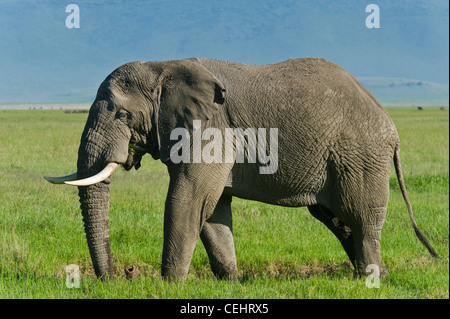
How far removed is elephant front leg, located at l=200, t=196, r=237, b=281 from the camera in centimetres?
686

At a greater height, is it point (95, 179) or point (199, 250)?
point (95, 179)

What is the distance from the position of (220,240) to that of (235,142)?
1255 mm

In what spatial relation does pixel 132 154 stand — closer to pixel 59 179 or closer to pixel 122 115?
pixel 122 115

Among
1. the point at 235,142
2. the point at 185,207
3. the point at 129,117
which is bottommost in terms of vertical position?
Result: the point at 185,207

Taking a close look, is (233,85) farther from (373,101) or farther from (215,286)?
(215,286)

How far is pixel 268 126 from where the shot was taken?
629 centimetres

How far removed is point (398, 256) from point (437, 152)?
1539 cm

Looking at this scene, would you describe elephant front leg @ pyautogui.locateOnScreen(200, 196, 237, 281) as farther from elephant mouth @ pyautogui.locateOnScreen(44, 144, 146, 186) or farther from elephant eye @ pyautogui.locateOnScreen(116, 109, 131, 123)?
elephant eye @ pyautogui.locateOnScreen(116, 109, 131, 123)

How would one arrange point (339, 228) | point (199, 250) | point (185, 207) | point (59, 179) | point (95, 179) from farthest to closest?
point (199, 250) → point (339, 228) → point (59, 179) → point (185, 207) → point (95, 179)

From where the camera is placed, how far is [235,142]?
6.26 metres

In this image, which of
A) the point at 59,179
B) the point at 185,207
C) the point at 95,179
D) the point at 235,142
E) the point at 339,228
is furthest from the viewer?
the point at 339,228

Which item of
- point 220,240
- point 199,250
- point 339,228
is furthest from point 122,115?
point 199,250

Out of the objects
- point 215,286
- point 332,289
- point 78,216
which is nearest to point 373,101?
point 332,289

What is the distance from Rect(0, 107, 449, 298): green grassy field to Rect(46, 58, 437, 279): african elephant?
57 cm
